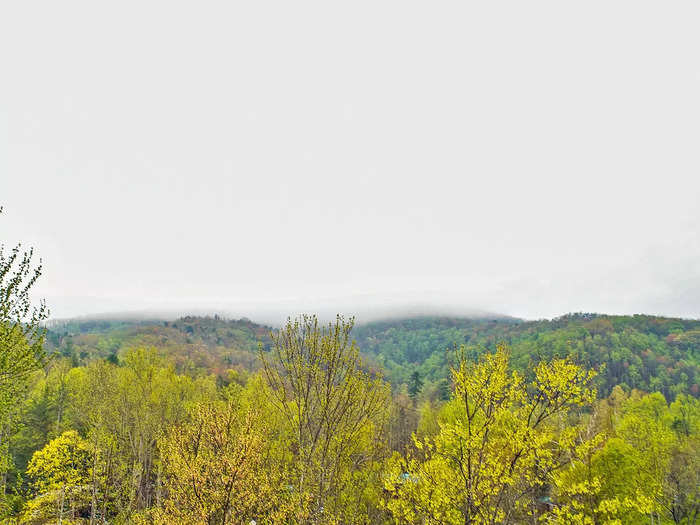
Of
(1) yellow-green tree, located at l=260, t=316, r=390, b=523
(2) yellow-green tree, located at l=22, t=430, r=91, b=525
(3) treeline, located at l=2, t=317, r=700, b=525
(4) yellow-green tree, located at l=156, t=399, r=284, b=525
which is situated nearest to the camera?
(3) treeline, located at l=2, t=317, r=700, b=525

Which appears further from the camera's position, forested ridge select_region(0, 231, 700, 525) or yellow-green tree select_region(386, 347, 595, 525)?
forested ridge select_region(0, 231, 700, 525)

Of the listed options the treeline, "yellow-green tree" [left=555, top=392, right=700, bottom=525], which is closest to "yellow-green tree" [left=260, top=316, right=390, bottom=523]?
the treeline

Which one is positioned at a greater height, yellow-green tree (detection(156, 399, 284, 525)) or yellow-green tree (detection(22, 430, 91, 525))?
yellow-green tree (detection(156, 399, 284, 525))

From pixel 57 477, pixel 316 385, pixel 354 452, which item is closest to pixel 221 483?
pixel 316 385

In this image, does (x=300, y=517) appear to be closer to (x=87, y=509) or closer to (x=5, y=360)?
(x=5, y=360)

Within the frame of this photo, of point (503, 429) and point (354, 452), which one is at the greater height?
point (503, 429)

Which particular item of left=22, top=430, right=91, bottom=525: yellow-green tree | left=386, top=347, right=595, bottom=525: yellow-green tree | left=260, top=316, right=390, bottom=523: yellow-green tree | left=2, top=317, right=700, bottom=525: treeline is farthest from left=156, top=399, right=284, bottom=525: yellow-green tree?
left=22, top=430, right=91, bottom=525: yellow-green tree

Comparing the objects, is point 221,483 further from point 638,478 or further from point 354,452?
point 638,478

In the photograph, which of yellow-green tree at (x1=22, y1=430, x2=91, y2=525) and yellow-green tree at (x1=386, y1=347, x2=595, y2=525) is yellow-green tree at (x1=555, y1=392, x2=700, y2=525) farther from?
yellow-green tree at (x1=22, y1=430, x2=91, y2=525)

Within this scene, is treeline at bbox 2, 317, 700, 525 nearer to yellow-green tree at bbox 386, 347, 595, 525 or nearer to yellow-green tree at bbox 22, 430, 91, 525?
yellow-green tree at bbox 386, 347, 595, 525

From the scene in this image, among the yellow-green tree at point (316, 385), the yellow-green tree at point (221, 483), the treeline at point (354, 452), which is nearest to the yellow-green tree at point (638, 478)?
the treeline at point (354, 452)

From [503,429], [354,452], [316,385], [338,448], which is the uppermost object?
[316,385]

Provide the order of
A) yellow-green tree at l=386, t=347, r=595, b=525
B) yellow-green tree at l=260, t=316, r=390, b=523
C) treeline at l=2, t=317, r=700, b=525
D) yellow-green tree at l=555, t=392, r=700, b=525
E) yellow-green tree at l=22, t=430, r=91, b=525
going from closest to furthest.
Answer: yellow-green tree at l=386, t=347, r=595, b=525
treeline at l=2, t=317, r=700, b=525
yellow-green tree at l=260, t=316, r=390, b=523
yellow-green tree at l=555, t=392, r=700, b=525
yellow-green tree at l=22, t=430, r=91, b=525

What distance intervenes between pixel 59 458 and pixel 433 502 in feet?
83.0
